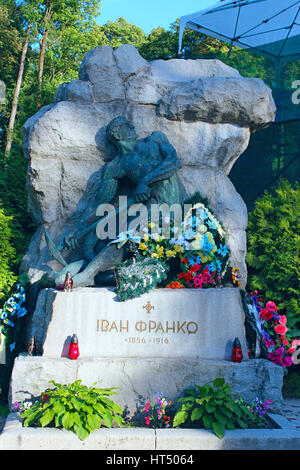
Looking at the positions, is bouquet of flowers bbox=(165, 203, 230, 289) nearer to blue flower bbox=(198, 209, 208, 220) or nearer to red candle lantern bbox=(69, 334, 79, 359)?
blue flower bbox=(198, 209, 208, 220)

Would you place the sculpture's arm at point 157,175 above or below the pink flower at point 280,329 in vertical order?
above

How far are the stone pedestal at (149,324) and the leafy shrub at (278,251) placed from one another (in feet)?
6.06

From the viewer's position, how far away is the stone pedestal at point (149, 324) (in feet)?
16.2

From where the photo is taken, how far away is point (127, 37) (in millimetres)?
24141

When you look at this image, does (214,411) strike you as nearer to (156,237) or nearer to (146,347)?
(146,347)

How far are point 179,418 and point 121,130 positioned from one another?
387 cm

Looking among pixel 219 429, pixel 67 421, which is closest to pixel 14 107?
pixel 67 421

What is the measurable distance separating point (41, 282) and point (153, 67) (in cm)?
382

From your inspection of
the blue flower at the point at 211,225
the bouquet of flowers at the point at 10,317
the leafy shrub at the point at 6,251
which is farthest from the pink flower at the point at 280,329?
the leafy shrub at the point at 6,251

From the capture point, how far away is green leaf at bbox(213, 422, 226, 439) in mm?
3976

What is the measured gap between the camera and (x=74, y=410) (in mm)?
4102

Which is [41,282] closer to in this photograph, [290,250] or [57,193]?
[57,193]

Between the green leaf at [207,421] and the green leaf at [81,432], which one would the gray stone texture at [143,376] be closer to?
the green leaf at [207,421]

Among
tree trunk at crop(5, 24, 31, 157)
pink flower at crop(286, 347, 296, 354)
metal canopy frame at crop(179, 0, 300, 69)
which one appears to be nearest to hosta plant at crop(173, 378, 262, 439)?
pink flower at crop(286, 347, 296, 354)
